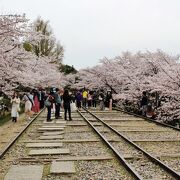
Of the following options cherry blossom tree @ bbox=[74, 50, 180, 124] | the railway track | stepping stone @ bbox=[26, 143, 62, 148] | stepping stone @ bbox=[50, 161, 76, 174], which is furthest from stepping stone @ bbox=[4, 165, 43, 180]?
cherry blossom tree @ bbox=[74, 50, 180, 124]

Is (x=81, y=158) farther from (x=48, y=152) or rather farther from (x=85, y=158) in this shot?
(x=48, y=152)

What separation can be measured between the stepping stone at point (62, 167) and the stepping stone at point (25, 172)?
0.28 metres

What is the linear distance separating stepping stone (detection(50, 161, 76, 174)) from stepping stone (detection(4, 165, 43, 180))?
28 cm

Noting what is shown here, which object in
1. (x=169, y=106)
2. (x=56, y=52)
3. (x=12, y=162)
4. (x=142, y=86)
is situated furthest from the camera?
(x=56, y=52)

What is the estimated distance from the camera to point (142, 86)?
28.4 metres

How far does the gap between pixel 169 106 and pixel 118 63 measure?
29291 mm

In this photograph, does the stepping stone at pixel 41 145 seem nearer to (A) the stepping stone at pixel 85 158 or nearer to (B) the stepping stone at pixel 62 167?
(A) the stepping stone at pixel 85 158

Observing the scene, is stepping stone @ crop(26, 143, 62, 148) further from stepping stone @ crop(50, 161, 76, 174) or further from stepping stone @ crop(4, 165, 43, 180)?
stepping stone @ crop(4, 165, 43, 180)

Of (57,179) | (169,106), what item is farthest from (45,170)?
(169,106)

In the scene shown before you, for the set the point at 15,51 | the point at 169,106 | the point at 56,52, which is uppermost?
the point at 56,52

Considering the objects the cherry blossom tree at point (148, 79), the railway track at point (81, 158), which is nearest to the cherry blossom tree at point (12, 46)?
the railway track at point (81, 158)

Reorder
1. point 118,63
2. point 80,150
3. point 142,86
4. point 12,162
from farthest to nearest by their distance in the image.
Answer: point 118,63
point 142,86
point 80,150
point 12,162

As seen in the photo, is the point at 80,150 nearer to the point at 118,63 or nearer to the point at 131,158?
the point at 131,158

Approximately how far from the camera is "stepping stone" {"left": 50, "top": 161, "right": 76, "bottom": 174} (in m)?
8.77
